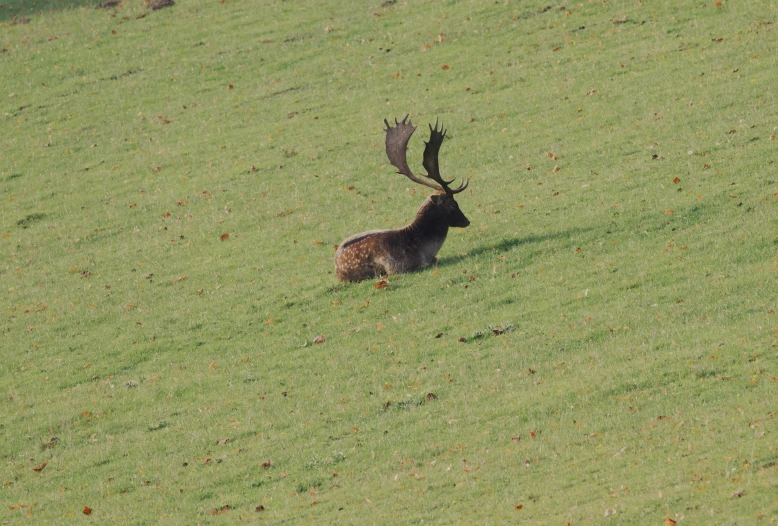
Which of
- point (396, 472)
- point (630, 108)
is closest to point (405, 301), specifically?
point (396, 472)

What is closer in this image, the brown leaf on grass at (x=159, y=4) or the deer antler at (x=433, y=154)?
the deer antler at (x=433, y=154)

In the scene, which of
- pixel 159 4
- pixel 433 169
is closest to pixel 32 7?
pixel 159 4

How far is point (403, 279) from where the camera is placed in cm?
2150

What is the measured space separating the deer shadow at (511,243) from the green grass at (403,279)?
83mm

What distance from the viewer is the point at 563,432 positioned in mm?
13953

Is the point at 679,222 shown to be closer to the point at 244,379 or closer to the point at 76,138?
the point at 244,379

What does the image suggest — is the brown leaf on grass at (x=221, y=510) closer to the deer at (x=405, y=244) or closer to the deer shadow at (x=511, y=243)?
the deer at (x=405, y=244)

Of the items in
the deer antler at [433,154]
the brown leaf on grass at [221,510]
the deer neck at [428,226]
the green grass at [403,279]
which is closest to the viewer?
the green grass at [403,279]

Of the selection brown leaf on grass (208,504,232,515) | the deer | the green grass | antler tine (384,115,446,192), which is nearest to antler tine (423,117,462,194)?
the deer

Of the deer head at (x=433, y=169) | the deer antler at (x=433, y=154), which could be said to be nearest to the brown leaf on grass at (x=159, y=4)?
the deer head at (x=433, y=169)

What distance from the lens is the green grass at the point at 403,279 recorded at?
13742 millimetres

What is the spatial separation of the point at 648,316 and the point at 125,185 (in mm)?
20121

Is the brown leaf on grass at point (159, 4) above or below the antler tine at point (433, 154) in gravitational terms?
above

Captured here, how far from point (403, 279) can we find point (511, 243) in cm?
246
